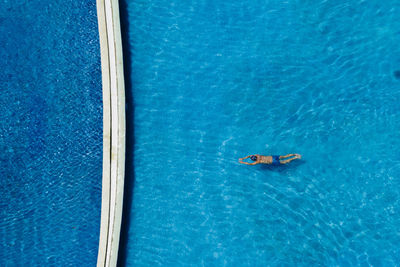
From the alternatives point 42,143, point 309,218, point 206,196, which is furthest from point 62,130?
point 309,218

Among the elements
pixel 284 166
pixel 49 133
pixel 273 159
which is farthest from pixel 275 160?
pixel 49 133

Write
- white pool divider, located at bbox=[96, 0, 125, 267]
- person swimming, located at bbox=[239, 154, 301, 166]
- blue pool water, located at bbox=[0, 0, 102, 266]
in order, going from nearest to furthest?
white pool divider, located at bbox=[96, 0, 125, 267] < person swimming, located at bbox=[239, 154, 301, 166] < blue pool water, located at bbox=[0, 0, 102, 266]

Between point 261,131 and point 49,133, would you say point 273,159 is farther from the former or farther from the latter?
point 49,133

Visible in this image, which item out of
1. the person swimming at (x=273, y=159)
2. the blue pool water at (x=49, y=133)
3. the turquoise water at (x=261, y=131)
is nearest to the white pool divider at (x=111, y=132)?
the turquoise water at (x=261, y=131)

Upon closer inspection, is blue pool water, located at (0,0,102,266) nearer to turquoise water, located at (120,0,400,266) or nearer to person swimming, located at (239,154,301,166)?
turquoise water, located at (120,0,400,266)

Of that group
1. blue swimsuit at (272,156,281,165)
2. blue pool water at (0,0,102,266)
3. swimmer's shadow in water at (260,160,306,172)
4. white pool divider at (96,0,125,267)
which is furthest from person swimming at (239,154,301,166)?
blue pool water at (0,0,102,266)

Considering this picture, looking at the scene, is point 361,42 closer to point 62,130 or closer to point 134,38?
point 134,38
